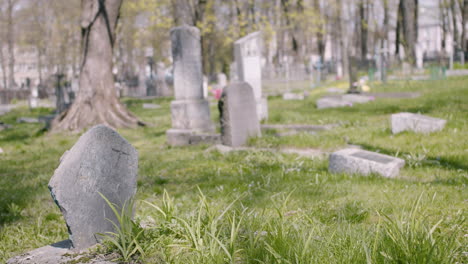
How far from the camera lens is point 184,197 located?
5.72m

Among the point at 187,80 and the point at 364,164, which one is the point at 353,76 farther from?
the point at 364,164

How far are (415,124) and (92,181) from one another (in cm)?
692

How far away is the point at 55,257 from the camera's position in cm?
334

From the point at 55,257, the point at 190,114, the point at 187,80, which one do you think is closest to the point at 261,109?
the point at 190,114

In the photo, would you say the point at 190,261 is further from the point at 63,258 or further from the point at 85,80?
the point at 85,80

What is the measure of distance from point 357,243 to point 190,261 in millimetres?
947

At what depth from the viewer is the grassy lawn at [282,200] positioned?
2.97 metres

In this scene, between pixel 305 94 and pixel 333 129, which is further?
pixel 305 94

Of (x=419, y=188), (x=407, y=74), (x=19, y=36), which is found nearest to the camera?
(x=419, y=188)

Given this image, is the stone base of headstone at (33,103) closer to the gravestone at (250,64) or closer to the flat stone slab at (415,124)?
the gravestone at (250,64)

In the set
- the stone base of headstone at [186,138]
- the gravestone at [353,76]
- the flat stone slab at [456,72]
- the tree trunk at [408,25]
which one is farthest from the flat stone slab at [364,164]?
the tree trunk at [408,25]

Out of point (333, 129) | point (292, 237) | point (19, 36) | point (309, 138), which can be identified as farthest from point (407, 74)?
point (19, 36)

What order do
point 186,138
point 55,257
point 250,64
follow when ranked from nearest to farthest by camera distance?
point 55,257 < point 186,138 < point 250,64

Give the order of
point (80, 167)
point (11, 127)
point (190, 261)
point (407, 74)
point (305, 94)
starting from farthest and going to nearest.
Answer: point (407, 74)
point (305, 94)
point (11, 127)
point (80, 167)
point (190, 261)
